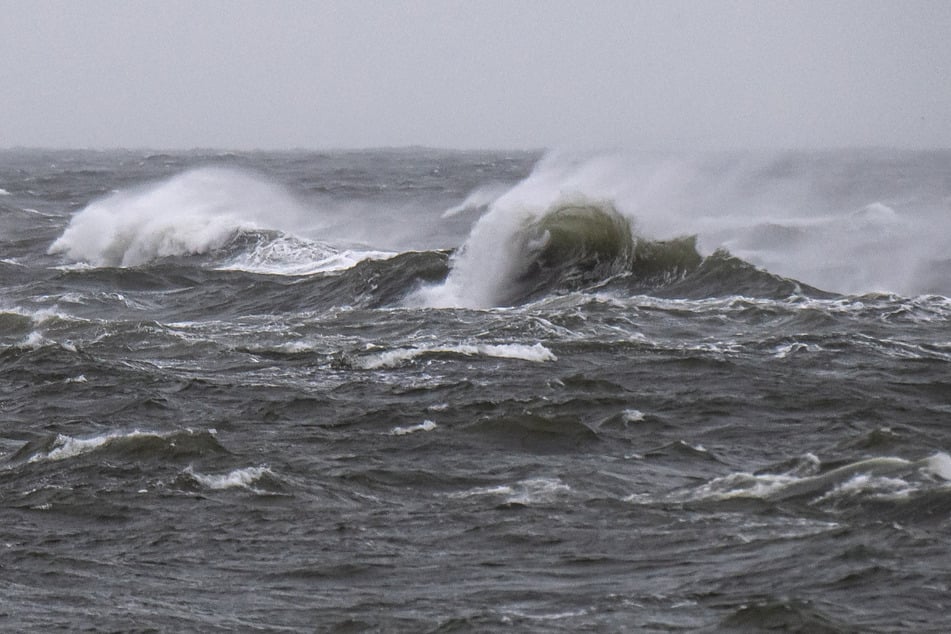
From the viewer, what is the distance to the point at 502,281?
27.5 meters

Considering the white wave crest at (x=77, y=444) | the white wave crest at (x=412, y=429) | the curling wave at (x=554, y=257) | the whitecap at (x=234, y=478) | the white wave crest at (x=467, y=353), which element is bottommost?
the white wave crest at (x=77, y=444)

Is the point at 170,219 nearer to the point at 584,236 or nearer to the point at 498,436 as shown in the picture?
the point at 584,236

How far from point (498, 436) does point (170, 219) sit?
88.1 feet

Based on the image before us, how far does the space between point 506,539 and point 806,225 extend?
28819mm

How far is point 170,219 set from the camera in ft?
133

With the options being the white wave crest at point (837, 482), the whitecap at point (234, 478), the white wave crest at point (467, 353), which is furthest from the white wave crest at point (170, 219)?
the white wave crest at point (837, 482)

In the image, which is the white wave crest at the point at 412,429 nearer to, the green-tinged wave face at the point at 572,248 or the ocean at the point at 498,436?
the ocean at the point at 498,436

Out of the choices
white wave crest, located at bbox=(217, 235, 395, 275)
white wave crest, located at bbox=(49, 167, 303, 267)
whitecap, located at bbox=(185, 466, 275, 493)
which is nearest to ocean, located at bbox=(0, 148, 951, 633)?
whitecap, located at bbox=(185, 466, 275, 493)

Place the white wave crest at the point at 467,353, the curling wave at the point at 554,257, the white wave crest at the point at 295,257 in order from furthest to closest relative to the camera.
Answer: the white wave crest at the point at 295,257
the curling wave at the point at 554,257
the white wave crest at the point at 467,353

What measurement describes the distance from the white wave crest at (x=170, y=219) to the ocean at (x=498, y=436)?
16.0 feet

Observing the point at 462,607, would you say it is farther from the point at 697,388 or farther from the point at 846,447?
the point at 697,388

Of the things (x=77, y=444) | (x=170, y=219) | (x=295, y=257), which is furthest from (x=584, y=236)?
(x=77, y=444)

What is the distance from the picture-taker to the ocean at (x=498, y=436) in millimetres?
10789

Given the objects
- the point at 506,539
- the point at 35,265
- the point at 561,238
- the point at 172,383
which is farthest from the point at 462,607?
the point at 35,265
